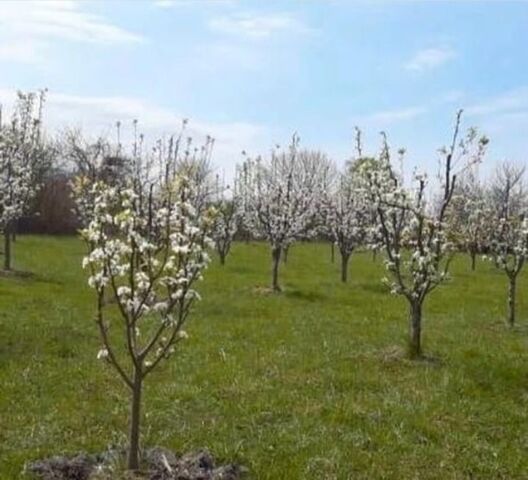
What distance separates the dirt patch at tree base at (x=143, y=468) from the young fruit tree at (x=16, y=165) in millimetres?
15129

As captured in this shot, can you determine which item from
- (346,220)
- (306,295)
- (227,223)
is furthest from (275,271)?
(227,223)

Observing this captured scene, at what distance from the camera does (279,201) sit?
2639 centimetres

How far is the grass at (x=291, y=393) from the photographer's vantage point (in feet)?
24.5

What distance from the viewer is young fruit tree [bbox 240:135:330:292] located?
81.8ft

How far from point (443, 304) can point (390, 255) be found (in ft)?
30.1

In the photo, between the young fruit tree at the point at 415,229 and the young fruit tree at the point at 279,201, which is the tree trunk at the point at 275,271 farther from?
the young fruit tree at the point at 415,229

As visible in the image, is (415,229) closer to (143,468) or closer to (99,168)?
(143,468)

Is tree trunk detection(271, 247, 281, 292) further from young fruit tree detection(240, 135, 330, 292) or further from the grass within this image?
the grass

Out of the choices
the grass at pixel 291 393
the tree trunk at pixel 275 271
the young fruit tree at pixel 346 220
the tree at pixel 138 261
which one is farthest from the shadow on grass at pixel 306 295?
the tree at pixel 138 261

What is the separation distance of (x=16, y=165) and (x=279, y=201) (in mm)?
8412

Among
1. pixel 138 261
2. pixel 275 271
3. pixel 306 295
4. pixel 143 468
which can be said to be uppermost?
pixel 138 261

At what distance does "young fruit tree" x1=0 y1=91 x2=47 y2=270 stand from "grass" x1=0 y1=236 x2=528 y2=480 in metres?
6.27

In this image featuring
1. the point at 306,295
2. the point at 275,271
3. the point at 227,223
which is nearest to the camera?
the point at 306,295

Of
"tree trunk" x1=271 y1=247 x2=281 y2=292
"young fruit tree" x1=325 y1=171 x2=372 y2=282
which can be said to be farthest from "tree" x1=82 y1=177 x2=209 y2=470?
"young fruit tree" x1=325 y1=171 x2=372 y2=282
